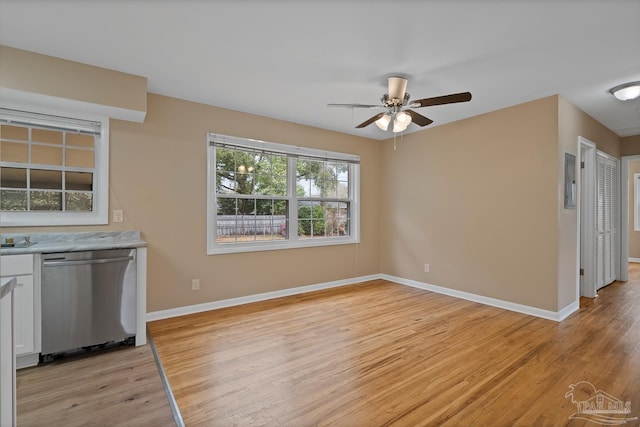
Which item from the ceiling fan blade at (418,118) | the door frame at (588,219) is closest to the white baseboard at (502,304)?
the door frame at (588,219)

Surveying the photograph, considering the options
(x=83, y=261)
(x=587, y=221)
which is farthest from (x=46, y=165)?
(x=587, y=221)

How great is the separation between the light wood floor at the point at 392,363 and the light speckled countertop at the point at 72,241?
3.19ft

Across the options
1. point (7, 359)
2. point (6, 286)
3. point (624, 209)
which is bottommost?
point (7, 359)

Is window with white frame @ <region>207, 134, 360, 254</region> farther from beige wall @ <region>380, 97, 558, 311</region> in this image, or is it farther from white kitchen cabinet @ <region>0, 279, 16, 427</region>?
white kitchen cabinet @ <region>0, 279, 16, 427</region>

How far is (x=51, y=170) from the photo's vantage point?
2.91 metres

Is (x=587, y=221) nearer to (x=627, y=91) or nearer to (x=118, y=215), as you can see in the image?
(x=627, y=91)

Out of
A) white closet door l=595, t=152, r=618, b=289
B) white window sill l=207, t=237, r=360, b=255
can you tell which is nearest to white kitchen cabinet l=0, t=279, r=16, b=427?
white window sill l=207, t=237, r=360, b=255

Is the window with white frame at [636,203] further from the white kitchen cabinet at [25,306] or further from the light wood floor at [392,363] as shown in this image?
the white kitchen cabinet at [25,306]

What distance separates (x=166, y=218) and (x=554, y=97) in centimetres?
449

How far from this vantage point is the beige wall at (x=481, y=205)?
347 cm

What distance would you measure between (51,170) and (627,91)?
18.5 feet

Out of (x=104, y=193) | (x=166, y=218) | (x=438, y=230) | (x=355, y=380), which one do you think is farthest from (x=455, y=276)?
(x=104, y=193)

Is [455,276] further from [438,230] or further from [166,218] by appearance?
[166,218]

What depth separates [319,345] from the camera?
277 centimetres
